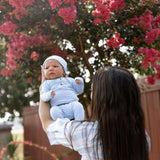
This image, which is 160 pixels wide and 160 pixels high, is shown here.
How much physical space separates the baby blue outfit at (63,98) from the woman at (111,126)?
1.12ft

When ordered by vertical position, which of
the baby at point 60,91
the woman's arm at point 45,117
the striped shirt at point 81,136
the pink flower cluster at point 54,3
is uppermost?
the pink flower cluster at point 54,3

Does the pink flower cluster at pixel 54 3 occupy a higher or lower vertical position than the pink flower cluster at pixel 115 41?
higher

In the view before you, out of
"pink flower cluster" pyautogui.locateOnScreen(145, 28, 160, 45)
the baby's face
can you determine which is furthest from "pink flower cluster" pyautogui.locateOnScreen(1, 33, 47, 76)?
the baby's face

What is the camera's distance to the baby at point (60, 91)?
5.82 ft

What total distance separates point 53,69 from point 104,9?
1.27 m

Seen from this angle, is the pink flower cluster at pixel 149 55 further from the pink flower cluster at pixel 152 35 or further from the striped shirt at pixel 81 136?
the striped shirt at pixel 81 136

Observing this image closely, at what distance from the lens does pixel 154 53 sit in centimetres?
324

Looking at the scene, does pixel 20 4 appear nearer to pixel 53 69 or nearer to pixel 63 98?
pixel 53 69

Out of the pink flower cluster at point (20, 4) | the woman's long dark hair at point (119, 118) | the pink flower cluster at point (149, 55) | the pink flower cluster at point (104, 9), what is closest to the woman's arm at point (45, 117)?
the woman's long dark hair at point (119, 118)

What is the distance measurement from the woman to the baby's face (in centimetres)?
59

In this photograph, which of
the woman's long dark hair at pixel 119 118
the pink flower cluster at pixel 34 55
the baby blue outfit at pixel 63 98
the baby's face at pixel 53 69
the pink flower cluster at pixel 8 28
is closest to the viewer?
the woman's long dark hair at pixel 119 118

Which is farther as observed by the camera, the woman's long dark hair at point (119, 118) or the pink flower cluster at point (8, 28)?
the pink flower cluster at point (8, 28)

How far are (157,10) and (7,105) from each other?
19.3ft

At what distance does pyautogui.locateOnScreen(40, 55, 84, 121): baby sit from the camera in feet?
5.82
